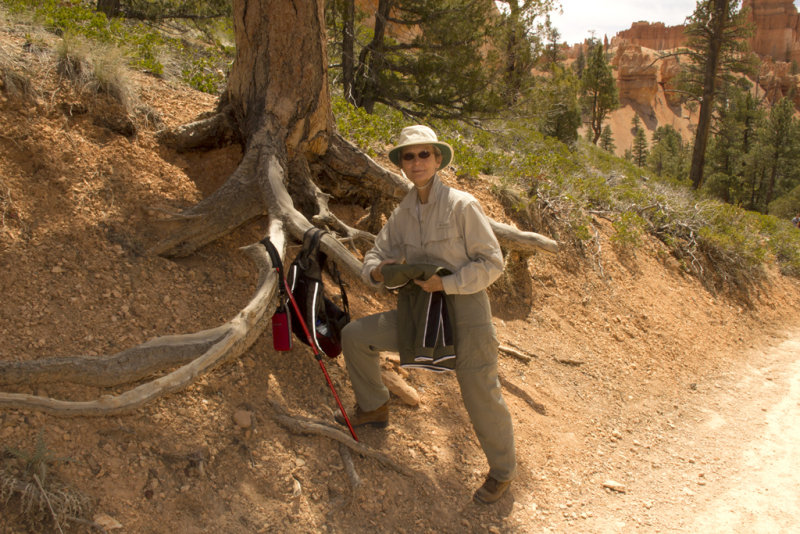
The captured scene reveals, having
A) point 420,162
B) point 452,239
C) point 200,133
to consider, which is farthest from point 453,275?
point 200,133

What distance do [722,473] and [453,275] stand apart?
278 centimetres

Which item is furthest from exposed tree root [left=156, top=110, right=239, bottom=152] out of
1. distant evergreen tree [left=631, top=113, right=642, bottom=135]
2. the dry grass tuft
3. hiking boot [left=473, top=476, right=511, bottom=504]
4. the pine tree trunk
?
distant evergreen tree [left=631, top=113, right=642, bottom=135]

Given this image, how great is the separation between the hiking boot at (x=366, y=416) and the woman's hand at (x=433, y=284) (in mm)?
905

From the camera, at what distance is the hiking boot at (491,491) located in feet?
9.98

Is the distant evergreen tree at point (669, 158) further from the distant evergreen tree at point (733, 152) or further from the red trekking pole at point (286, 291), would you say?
the red trekking pole at point (286, 291)

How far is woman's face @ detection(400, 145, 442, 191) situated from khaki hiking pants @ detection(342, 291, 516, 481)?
645 mm

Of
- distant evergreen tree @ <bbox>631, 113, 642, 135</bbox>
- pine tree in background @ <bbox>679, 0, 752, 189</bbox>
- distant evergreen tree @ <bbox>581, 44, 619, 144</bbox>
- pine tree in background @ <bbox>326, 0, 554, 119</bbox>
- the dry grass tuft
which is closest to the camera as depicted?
the dry grass tuft

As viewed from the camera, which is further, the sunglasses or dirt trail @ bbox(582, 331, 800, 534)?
dirt trail @ bbox(582, 331, 800, 534)

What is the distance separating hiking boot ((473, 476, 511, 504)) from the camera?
3.04 metres

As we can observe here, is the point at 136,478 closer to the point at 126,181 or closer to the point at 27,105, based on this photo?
the point at 126,181

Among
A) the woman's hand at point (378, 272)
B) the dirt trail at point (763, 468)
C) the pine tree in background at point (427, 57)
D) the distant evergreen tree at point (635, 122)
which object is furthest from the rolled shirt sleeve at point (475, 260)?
the distant evergreen tree at point (635, 122)

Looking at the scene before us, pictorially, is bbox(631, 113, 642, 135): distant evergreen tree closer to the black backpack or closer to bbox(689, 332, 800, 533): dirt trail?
bbox(689, 332, 800, 533): dirt trail

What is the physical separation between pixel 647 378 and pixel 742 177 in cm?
2838

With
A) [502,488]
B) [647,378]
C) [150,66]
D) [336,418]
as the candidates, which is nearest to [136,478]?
[336,418]
